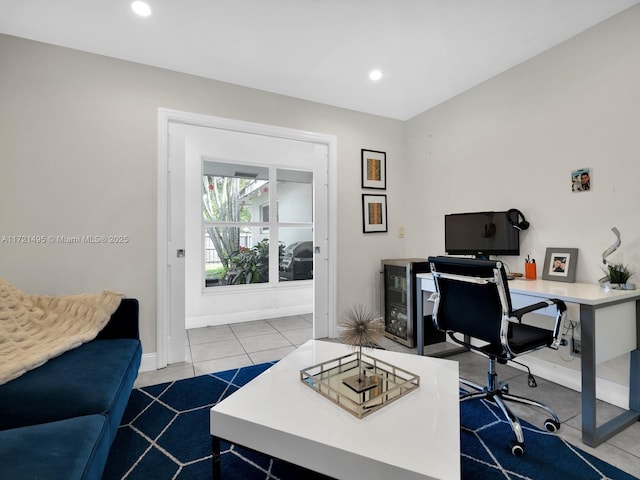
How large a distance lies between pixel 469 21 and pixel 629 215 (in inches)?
66.5

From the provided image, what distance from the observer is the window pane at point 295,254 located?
471 cm

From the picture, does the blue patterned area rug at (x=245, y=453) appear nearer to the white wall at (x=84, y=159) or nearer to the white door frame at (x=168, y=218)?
the white door frame at (x=168, y=218)

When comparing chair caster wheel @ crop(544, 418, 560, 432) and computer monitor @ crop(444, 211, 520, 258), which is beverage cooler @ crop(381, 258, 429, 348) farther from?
chair caster wheel @ crop(544, 418, 560, 432)

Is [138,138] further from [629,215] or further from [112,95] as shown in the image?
[629,215]

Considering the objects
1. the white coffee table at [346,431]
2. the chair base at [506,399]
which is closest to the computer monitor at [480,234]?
the chair base at [506,399]

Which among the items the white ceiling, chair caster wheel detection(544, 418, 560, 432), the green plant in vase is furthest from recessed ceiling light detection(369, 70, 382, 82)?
chair caster wheel detection(544, 418, 560, 432)

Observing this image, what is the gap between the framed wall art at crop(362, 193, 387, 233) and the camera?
3.58m

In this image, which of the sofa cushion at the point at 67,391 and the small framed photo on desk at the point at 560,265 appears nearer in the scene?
the sofa cushion at the point at 67,391

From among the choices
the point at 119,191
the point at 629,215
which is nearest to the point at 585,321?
the point at 629,215

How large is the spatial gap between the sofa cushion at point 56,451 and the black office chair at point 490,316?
1.88 metres

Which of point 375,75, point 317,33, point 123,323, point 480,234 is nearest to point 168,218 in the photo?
point 123,323

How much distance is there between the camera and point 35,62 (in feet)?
7.59

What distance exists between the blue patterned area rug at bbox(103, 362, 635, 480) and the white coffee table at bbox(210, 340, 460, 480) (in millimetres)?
157

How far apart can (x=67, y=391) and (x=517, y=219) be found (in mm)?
3181
